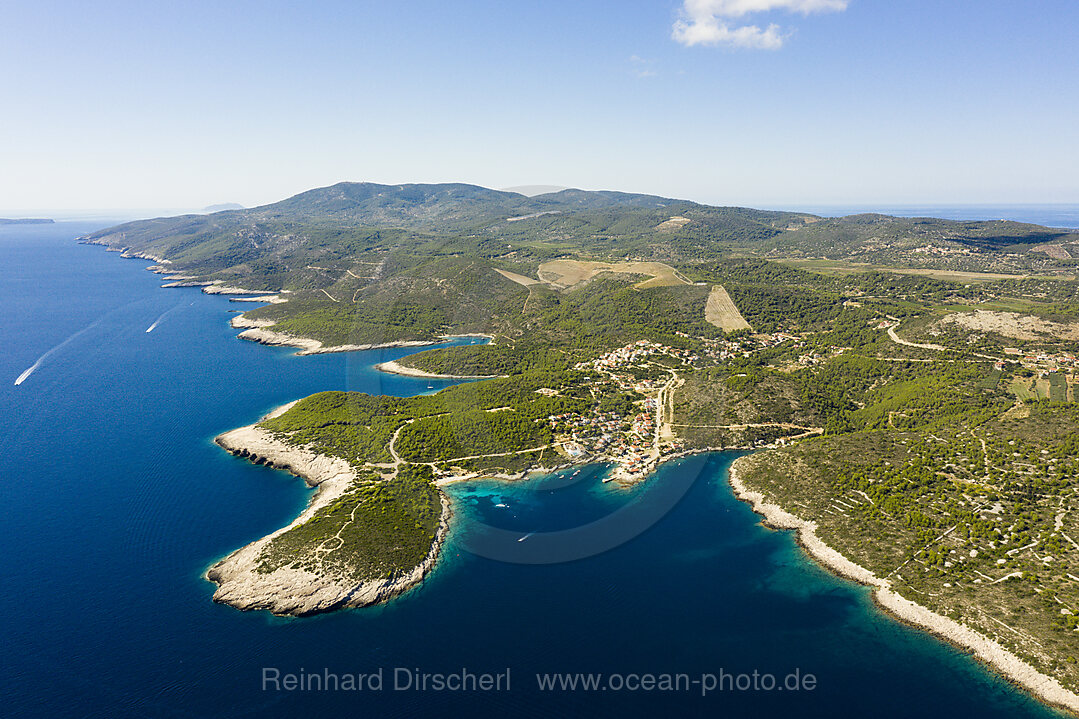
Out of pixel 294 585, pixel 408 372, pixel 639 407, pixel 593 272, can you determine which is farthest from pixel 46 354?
pixel 593 272

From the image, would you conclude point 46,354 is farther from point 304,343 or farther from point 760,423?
point 760,423

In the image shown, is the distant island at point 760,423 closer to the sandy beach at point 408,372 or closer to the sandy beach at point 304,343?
the sandy beach at point 304,343

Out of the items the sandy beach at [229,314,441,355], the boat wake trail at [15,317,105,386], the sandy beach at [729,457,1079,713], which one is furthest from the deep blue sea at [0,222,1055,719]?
the sandy beach at [229,314,441,355]

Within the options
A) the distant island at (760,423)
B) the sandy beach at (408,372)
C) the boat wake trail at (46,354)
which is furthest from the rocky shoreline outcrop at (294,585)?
the boat wake trail at (46,354)

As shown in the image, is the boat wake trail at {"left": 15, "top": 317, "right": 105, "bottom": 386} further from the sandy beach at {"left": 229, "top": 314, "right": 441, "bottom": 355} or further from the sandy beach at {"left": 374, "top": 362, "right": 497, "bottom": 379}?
the sandy beach at {"left": 374, "top": 362, "right": 497, "bottom": 379}

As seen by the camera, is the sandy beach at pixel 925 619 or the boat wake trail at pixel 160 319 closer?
the sandy beach at pixel 925 619

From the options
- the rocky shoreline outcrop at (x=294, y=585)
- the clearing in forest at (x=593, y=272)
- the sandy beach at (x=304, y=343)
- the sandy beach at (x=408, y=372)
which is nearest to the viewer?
the rocky shoreline outcrop at (x=294, y=585)

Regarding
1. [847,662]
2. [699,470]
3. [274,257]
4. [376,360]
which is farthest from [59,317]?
[847,662]
